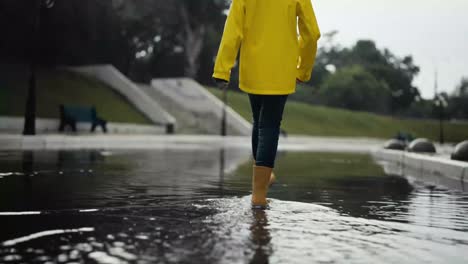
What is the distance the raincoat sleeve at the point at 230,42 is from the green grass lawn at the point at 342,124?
37.5 meters

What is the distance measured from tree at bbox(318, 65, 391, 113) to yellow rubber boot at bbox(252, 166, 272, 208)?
67.0m

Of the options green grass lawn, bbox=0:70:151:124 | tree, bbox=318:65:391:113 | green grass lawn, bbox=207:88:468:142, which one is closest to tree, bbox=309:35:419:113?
tree, bbox=318:65:391:113

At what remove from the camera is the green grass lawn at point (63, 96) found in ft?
96.6

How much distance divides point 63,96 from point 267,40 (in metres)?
28.8

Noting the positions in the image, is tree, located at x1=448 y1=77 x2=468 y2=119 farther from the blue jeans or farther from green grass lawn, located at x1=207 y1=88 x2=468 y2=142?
the blue jeans

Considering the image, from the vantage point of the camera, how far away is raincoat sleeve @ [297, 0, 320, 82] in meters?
5.72

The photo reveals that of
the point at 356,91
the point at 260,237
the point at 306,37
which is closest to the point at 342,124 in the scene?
the point at 356,91

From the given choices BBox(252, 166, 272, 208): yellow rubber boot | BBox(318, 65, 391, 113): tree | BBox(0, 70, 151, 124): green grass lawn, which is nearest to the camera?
BBox(252, 166, 272, 208): yellow rubber boot

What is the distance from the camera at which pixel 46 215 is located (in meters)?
4.76

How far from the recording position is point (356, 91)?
235 ft

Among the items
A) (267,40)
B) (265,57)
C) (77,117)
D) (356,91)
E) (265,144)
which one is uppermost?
(356,91)

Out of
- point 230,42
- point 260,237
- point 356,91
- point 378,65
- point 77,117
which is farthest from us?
point 378,65

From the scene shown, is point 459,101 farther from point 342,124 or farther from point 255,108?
point 255,108

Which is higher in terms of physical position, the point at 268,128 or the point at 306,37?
the point at 306,37
